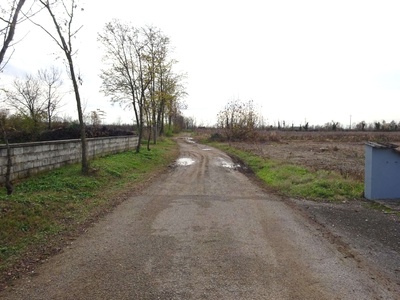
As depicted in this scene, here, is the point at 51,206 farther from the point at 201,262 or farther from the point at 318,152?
the point at 318,152

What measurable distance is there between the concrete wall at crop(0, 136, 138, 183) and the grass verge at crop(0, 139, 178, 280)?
31 cm

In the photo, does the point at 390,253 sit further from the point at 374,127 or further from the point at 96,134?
the point at 374,127

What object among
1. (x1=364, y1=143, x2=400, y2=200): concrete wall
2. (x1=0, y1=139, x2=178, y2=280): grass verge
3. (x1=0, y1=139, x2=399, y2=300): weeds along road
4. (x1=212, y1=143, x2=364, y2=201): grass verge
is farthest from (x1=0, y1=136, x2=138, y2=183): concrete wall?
(x1=364, y1=143, x2=400, y2=200): concrete wall

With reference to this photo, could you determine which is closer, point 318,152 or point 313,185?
point 313,185

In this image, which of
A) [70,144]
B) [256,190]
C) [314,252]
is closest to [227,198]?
[256,190]

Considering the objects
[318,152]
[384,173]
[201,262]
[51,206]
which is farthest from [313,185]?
[318,152]

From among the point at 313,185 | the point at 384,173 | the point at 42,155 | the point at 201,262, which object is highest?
the point at 42,155

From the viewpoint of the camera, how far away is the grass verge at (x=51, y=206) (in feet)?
17.8

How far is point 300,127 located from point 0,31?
273 ft

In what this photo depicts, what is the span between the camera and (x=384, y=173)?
9.59 metres

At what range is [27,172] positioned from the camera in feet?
33.8

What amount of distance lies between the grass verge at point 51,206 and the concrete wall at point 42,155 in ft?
1.01

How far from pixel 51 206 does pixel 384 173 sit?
8.96 m

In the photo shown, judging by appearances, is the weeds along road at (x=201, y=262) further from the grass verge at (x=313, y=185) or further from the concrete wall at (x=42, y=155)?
the concrete wall at (x=42, y=155)
